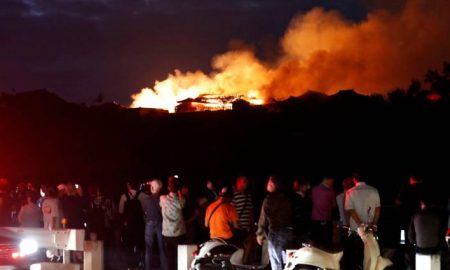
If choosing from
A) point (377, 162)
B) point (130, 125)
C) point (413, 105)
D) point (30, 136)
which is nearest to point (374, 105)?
point (413, 105)

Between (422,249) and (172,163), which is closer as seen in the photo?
(422,249)

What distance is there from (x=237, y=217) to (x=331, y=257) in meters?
3.05

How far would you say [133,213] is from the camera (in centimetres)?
1563

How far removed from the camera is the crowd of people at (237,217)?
1091 centimetres

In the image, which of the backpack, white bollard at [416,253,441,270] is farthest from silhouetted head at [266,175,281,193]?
the backpack

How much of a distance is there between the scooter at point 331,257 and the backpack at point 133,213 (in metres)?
5.70

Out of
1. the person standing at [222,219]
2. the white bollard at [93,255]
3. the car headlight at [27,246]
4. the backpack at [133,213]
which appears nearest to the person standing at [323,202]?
the person standing at [222,219]

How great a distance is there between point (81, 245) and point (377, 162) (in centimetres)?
1899

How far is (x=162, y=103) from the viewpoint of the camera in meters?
46.4

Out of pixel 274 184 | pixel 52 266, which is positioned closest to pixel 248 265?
pixel 274 184

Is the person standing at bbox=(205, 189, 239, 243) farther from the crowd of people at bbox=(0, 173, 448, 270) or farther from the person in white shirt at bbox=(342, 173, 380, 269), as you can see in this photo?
the person in white shirt at bbox=(342, 173, 380, 269)

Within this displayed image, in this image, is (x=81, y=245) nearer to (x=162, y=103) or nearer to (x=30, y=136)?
(x=30, y=136)

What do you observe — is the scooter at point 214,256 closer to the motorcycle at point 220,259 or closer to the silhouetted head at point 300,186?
the motorcycle at point 220,259

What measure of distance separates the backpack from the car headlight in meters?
2.93
